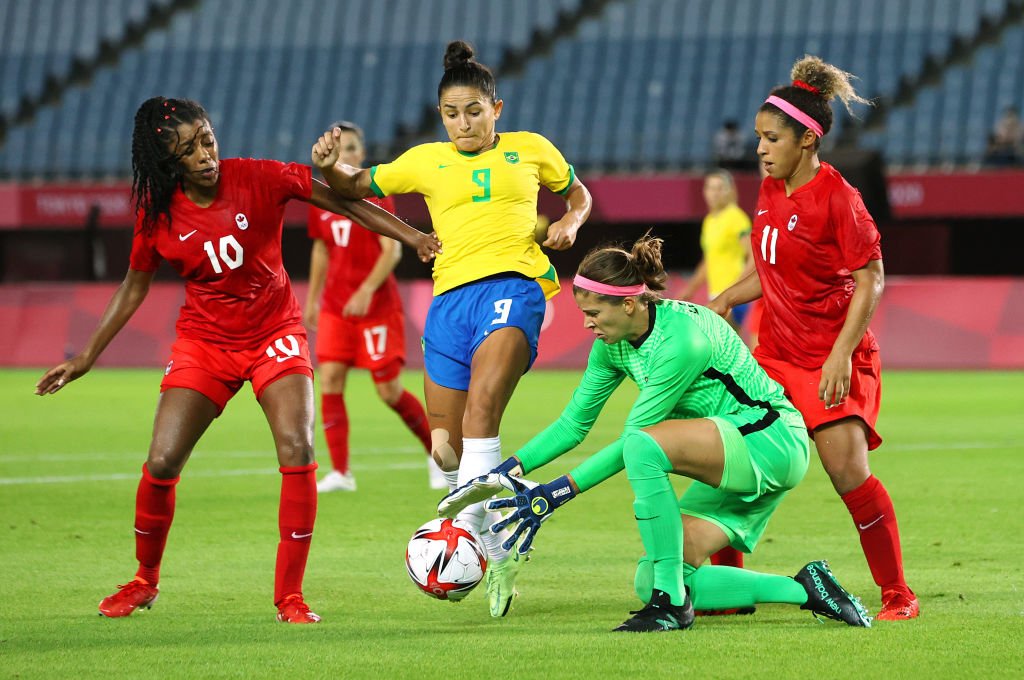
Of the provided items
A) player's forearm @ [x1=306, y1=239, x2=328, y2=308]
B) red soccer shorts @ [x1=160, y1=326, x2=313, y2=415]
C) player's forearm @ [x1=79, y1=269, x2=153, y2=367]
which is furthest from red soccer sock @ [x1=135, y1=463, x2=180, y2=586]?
player's forearm @ [x1=306, y1=239, x2=328, y2=308]

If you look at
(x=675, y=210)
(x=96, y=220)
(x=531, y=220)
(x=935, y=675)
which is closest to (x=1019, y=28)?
(x=675, y=210)

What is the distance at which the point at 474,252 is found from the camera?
245 inches

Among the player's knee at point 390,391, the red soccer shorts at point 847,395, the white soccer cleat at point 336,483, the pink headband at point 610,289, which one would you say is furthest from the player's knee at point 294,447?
the player's knee at point 390,391

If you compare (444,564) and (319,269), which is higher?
(319,269)

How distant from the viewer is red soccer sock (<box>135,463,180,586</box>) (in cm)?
589

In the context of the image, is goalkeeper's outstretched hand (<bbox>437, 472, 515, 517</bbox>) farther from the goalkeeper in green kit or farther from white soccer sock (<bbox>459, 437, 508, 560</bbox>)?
white soccer sock (<bbox>459, 437, 508, 560</bbox>)

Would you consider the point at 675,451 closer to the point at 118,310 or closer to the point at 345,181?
the point at 345,181

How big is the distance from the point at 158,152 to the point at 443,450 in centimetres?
161

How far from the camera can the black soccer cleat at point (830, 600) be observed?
5.26 meters

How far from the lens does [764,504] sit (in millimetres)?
5660

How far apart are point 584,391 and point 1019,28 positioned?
22029 mm

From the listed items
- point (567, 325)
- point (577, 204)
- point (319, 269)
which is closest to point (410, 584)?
point (577, 204)

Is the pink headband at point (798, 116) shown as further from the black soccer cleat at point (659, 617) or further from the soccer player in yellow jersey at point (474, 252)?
the black soccer cleat at point (659, 617)

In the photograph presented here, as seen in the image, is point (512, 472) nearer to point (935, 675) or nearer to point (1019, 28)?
point (935, 675)
